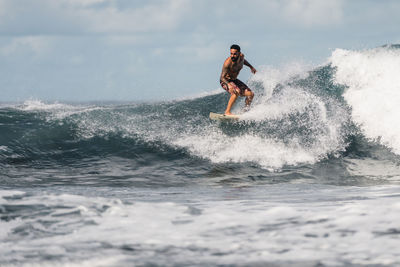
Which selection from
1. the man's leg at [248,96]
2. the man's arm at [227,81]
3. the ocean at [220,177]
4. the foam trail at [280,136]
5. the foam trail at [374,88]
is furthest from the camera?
the foam trail at [374,88]

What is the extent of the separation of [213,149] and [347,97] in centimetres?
411

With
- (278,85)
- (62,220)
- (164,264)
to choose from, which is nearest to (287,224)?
(164,264)

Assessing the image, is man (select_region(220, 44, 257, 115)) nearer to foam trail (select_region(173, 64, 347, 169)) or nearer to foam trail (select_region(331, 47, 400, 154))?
foam trail (select_region(173, 64, 347, 169))

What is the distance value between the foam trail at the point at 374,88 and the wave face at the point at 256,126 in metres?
0.02

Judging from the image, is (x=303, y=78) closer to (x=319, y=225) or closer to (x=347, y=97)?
(x=347, y=97)

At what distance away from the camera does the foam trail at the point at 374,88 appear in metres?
11.2

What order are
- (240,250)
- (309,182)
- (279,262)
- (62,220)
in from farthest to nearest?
(309,182)
(62,220)
(240,250)
(279,262)

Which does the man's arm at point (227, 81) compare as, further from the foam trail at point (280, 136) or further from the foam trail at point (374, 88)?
the foam trail at point (374, 88)

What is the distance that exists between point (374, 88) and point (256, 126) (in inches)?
138

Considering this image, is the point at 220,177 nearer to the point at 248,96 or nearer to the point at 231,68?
the point at 248,96

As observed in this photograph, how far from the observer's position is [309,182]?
27.2ft

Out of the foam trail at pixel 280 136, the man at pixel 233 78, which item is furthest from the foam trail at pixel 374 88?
the man at pixel 233 78

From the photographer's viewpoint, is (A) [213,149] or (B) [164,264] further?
(A) [213,149]

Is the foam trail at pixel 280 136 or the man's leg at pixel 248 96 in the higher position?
A: the man's leg at pixel 248 96
